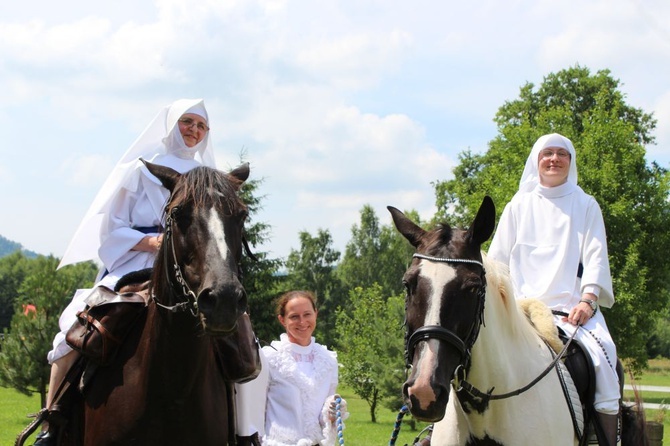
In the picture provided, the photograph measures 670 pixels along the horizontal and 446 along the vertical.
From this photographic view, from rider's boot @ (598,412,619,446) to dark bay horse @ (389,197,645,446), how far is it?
0.69 feet

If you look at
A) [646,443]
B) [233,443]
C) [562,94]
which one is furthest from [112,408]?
[562,94]

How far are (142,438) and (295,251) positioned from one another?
6772cm

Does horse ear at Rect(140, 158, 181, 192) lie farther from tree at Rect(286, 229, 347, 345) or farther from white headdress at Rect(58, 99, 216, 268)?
tree at Rect(286, 229, 347, 345)

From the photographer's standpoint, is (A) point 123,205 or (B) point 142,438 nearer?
(B) point 142,438

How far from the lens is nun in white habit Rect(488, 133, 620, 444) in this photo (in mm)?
5953

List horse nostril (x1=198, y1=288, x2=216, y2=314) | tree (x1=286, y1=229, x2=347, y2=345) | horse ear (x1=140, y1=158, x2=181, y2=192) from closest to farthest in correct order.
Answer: horse nostril (x1=198, y1=288, x2=216, y2=314) → horse ear (x1=140, y1=158, x2=181, y2=192) → tree (x1=286, y1=229, x2=347, y2=345)

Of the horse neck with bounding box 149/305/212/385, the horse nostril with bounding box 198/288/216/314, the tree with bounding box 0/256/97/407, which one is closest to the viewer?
the horse nostril with bounding box 198/288/216/314

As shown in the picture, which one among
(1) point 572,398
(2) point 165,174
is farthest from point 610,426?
(2) point 165,174

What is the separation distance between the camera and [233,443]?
5023 millimetres

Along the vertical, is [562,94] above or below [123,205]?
above

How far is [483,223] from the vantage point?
15.2 ft

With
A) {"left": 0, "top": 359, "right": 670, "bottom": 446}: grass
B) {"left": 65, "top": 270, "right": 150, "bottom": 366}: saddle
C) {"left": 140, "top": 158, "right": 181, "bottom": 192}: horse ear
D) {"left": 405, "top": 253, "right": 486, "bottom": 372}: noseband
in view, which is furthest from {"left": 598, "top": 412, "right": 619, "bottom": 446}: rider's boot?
{"left": 0, "top": 359, "right": 670, "bottom": 446}: grass

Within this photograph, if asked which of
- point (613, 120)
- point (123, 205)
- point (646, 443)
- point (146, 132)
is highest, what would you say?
point (613, 120)

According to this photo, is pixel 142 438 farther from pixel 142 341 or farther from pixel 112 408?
pixel 142 341
